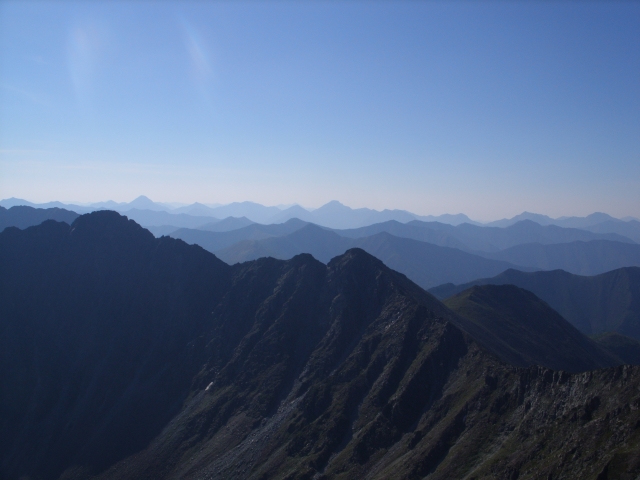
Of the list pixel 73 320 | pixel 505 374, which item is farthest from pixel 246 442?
pixel 73 320

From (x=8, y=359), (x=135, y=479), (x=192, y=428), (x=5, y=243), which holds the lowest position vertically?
(x=135, y=479)

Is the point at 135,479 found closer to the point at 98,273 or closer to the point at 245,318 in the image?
the point at 245,318

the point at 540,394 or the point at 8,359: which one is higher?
the point at 540,394

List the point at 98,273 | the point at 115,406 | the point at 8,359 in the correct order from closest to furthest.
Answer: the point at 115,406, the point at 8,359, the point at 98,273

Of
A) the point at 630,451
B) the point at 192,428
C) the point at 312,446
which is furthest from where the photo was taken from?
the point at 192,428

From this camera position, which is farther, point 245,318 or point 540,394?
point 245,318

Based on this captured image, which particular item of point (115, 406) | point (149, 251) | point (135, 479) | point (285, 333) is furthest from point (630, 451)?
point (149, 251)
